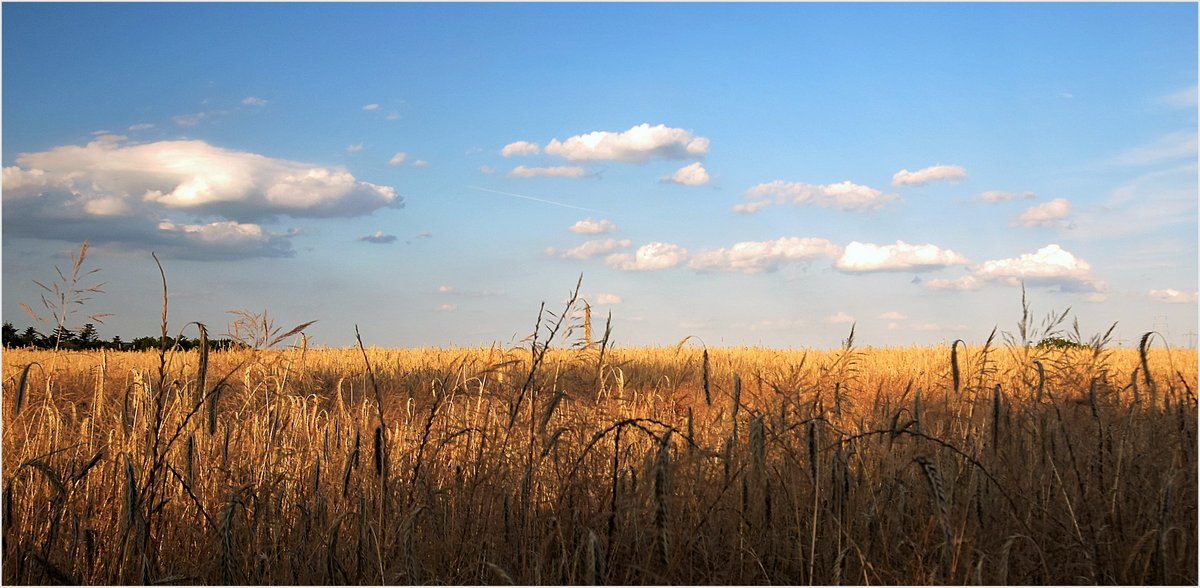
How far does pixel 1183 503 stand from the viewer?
11.0 ft

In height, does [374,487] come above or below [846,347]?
below

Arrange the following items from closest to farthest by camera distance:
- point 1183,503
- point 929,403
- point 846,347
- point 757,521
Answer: point 757,521, point 1183,503, point 846,347, point 929,403

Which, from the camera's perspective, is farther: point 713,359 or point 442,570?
point 713,359

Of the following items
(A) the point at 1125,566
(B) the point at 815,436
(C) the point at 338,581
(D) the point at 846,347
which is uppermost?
(D) the point at 846,347

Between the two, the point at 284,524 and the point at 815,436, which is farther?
the point at 284,524

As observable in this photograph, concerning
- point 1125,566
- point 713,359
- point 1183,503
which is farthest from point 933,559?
point 713,359

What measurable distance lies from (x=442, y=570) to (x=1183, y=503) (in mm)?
3146

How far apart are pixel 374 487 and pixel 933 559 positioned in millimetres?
2290

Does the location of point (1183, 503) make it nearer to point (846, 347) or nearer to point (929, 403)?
point (846, 347)

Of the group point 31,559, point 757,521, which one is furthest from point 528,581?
point 31,559

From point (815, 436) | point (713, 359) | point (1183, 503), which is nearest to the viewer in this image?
point (815, 436)

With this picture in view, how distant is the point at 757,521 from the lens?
10.2 ft

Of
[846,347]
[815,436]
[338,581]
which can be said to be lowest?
[338,581]

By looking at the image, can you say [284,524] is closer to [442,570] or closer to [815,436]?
[442,570]
